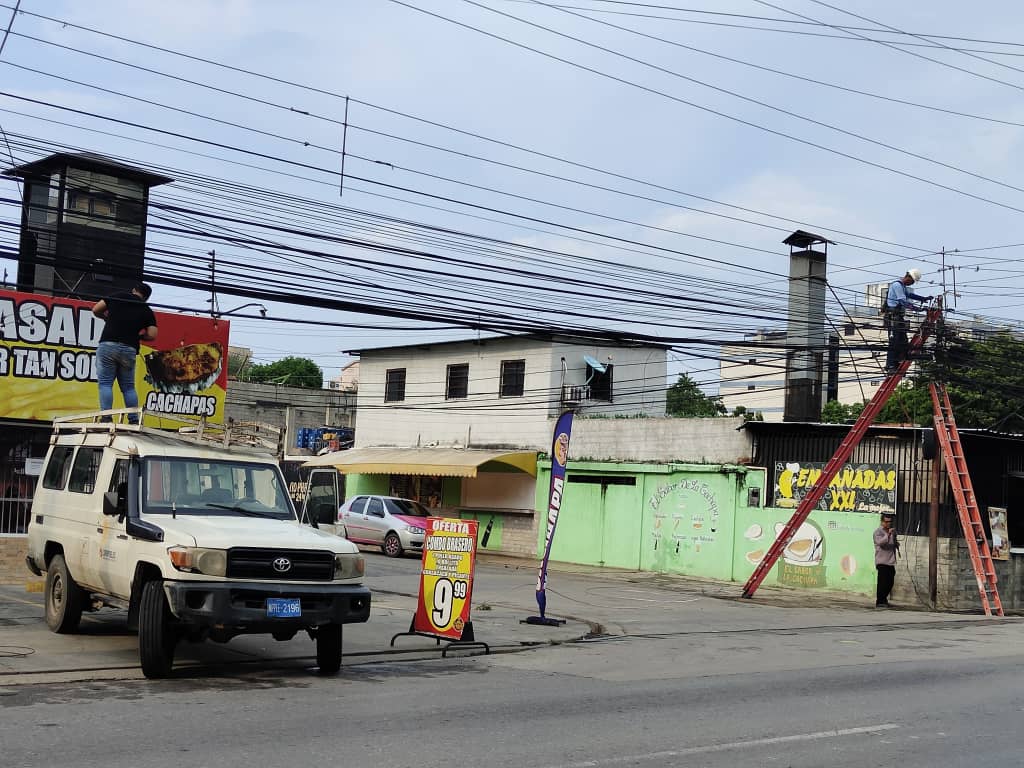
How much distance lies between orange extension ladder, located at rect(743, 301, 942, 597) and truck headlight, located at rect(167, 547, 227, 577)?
15.8 metres

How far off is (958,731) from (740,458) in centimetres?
1943

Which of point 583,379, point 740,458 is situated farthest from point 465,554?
point 583,379

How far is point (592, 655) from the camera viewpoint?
13.6 metres

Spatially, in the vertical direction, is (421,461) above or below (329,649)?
above

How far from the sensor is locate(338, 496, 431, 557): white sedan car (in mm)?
31797

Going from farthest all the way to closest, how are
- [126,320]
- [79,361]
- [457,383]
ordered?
[457,383] < [79,361] < [126,320]

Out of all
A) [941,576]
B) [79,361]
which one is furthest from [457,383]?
[79,361]

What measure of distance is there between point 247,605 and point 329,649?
1380mm

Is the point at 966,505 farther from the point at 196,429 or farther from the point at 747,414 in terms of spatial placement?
the point at 196,429

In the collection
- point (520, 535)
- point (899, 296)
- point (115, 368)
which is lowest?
point (520, 535)

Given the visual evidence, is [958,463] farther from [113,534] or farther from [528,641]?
[113,534]

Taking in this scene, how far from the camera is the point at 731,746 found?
7973 mm

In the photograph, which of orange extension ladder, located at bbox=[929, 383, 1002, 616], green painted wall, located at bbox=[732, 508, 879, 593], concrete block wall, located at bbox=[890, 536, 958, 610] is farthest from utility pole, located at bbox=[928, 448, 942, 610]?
green painted wall, located at bbox=[732, 508, 879, 593]

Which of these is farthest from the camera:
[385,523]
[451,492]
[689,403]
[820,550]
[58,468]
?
[689,403]
